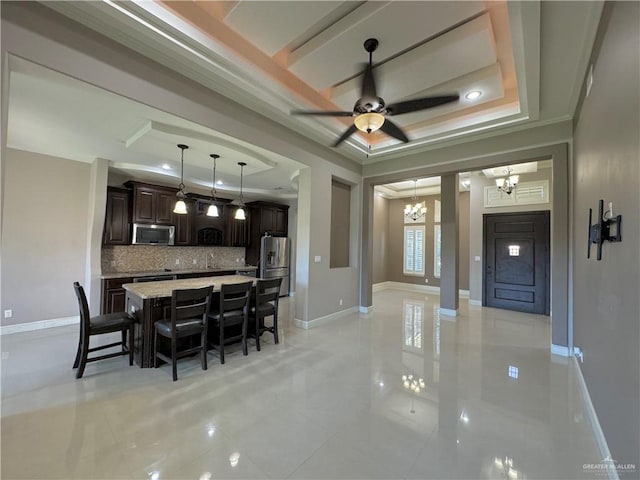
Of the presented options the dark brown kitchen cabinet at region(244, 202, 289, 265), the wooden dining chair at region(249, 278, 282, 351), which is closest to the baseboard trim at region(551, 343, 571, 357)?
the wooden dining chair at region(249, 278, 282, 351)

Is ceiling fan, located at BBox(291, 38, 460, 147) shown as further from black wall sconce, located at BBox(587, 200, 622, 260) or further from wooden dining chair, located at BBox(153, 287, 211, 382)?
wooden dining chair, located at BBox(153, 287, 211, 382)

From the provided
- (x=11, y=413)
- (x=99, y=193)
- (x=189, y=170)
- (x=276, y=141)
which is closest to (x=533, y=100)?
(x=276, y=141)

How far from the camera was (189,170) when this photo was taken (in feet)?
17.2

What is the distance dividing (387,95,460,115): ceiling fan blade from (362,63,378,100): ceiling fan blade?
0.27 metres

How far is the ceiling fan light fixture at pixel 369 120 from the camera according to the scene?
8.21 ft

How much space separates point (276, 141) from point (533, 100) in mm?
3342

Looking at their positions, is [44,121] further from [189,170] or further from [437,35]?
[437,35]

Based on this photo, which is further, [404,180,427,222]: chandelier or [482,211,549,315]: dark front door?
[404,180,427,222]: chandelier

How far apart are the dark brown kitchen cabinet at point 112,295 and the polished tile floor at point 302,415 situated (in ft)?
3.21

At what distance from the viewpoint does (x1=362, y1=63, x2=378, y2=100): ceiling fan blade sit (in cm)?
228

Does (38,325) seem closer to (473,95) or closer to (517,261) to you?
(473,95)

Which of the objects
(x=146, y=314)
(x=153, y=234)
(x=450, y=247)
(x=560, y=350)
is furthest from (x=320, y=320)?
(x=153, y=234)

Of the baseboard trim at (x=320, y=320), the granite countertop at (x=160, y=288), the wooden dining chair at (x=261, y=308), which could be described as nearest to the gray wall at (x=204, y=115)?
the baseboard trim at (x=320, y=320)

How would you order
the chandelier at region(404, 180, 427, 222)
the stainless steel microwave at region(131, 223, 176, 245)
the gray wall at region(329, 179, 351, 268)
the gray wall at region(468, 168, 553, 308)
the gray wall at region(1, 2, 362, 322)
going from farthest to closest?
the chandelier at region(404, 180, 427, 222), the gray wall at region(468, 168, 553, 308), the gray wall at region(329, 179, 351, 268), the stainless steel microwave at region(131, 223, 176, 245), the gray wall at region(1, 2, 362, 322)
